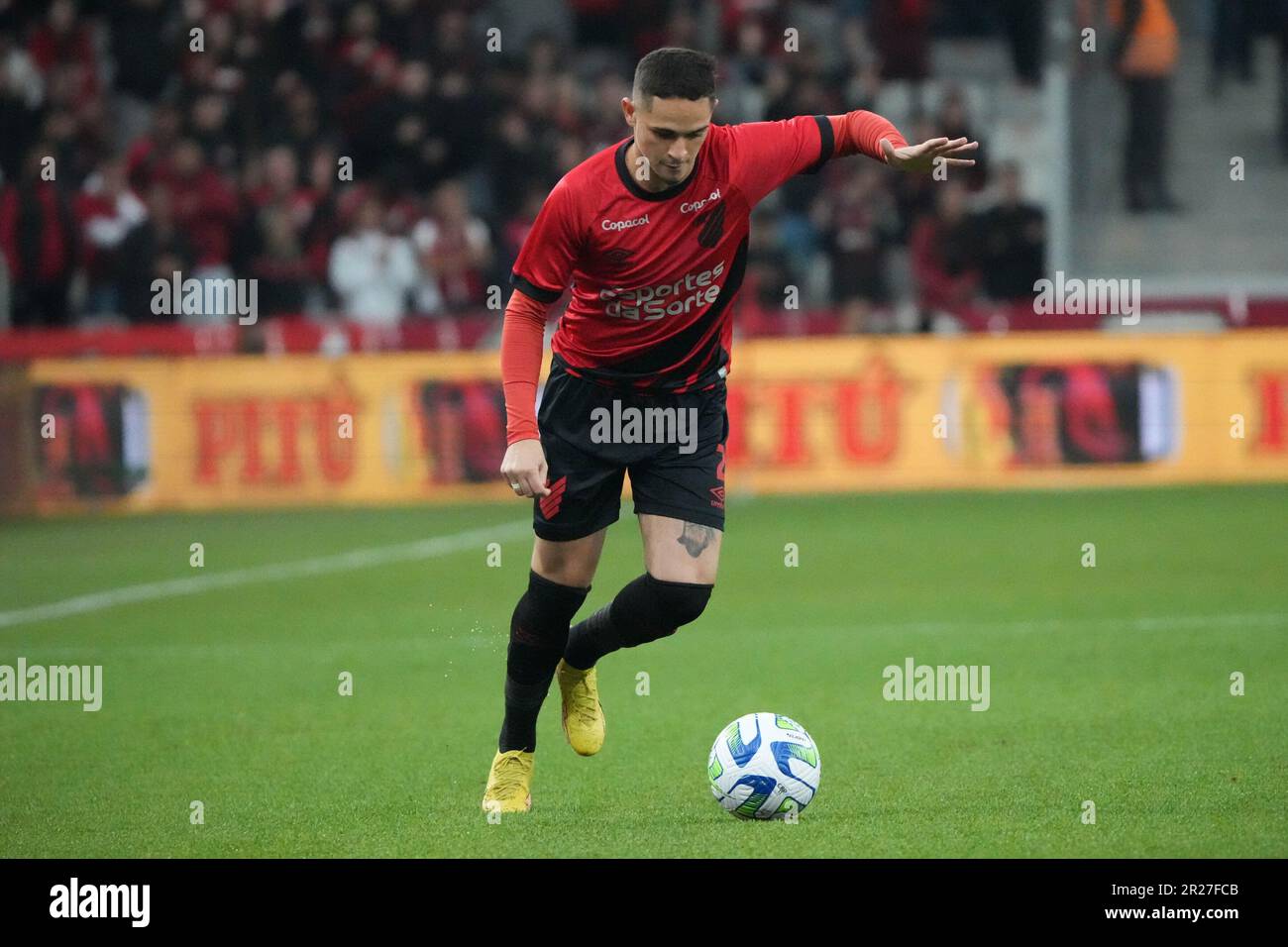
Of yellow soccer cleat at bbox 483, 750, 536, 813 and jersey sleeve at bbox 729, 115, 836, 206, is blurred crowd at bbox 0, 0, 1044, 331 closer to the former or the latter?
jersey sleeve at bbox 729, 115, 836, 206

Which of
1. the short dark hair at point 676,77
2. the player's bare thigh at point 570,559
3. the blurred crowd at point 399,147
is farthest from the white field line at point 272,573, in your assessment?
the short dark hair at point 676,77

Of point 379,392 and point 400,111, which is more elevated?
point 400,111

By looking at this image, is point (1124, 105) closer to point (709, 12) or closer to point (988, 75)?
point (988, 75)

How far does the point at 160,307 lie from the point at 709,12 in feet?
20.7

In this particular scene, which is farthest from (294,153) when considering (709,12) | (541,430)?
(541,430)

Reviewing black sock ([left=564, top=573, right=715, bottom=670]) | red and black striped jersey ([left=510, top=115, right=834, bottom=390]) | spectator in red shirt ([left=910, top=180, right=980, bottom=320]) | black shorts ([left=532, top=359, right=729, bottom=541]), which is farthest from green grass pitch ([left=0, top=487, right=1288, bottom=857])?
spectator in red shirt ([left=910, top=180, right=980, bottom=320])

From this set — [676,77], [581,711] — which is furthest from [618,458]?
[676,77]

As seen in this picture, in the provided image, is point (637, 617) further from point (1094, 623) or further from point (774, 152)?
point (1094, 623)

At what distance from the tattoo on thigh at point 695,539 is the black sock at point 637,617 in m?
0.10

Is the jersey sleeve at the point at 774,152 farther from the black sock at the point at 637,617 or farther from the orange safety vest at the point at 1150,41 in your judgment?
the orange safety vest at the point at 1150,41

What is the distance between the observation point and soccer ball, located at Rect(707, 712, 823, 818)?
551cm

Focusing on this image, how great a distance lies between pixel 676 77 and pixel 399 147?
12415mm

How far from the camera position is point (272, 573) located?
11758mm

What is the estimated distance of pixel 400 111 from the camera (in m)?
17.4
